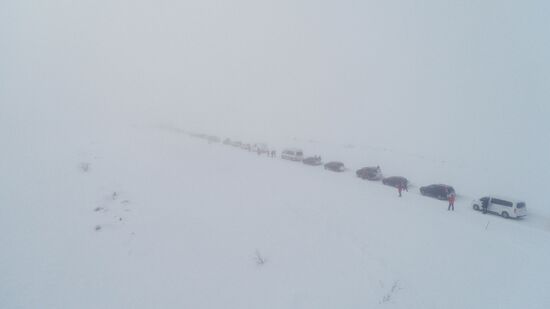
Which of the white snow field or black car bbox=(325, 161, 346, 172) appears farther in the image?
black car bbox=(325, 161, 346, 172)

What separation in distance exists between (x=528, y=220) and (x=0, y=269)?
35.7 meters

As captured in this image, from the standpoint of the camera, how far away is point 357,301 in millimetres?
14445

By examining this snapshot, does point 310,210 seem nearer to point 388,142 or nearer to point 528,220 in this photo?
point 528,220

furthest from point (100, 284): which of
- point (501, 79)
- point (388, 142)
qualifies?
point (501, 79)

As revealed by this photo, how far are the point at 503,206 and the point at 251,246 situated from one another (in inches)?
777

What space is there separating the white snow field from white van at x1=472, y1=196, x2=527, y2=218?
4.10 feet

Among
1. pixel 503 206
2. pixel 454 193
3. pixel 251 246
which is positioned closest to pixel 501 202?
pixel 503 206

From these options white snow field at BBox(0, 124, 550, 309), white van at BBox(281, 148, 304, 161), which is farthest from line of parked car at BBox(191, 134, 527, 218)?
white van at BBox(281, 148, 304, 161)

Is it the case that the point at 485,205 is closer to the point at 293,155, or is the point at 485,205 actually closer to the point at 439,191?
the point at 439,191

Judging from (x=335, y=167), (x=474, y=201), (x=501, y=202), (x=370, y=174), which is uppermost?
(x=501, y=202)

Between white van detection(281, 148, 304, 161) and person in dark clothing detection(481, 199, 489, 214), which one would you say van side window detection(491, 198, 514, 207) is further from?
white van detection(281, 148, 304, 161)

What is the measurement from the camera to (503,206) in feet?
81.1

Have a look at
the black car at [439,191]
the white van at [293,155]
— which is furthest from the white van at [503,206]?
the white van at [293,155]

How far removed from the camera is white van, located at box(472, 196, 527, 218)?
79.6 feet
